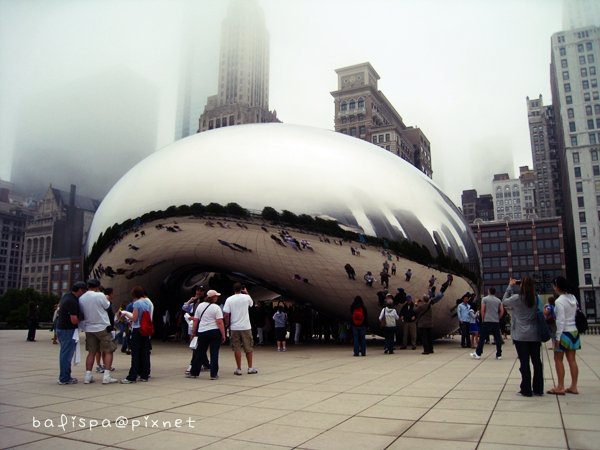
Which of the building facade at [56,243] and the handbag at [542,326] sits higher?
the building facade at [56,243]

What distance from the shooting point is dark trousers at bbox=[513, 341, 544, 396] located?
19.1 ft

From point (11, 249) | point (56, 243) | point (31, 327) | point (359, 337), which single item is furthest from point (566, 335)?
point (11, 249)

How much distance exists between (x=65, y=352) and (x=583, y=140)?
106 meters

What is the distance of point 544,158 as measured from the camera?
551ft

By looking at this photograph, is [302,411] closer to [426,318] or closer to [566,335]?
[566,335]

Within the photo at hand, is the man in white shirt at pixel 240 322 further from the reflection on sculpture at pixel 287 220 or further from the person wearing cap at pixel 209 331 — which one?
the reflection on sculpture at pixel 287 220

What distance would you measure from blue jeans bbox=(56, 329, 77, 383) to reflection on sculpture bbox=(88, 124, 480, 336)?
4983 mm

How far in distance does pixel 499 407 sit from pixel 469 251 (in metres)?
8.76

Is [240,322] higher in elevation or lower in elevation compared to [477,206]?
lower

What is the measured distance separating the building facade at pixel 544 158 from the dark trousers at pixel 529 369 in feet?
469

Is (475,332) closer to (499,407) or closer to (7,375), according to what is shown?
(499,407)

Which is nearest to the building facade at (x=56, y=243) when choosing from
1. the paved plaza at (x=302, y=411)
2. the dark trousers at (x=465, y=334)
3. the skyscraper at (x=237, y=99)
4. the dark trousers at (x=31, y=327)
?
the skyscraper at (x=237, y=99)

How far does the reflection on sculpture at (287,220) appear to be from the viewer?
37.3ft

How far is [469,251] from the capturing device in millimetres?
13477
